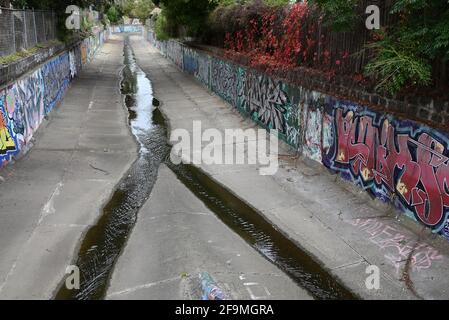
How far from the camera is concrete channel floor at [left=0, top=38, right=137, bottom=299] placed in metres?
6.39

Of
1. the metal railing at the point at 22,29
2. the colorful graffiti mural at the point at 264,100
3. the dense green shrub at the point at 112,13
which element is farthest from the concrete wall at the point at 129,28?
the colorful graffiti mural at the point at 264,100

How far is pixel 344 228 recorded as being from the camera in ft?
24.9

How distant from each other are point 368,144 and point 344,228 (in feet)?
5.60

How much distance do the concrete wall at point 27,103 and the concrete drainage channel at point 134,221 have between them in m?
2.82

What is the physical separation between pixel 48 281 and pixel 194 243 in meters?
2.15

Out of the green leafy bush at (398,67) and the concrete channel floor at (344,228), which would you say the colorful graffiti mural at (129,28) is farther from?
the green leafy bush at (398,67)

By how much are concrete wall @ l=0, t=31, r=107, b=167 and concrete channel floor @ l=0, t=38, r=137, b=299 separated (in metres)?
0.34

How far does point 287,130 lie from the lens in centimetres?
1179

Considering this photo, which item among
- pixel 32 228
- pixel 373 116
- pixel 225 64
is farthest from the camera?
pixel 225 64

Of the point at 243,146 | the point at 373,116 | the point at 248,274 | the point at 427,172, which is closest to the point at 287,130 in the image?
the point at 243,146

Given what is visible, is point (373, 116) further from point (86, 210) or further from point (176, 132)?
point (176, 132)

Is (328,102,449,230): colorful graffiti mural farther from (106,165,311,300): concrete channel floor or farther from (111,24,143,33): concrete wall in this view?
(111,24,143,33): concrete wall

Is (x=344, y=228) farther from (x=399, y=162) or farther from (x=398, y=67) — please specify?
(x=398, y=67)

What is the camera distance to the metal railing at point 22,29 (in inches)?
454
